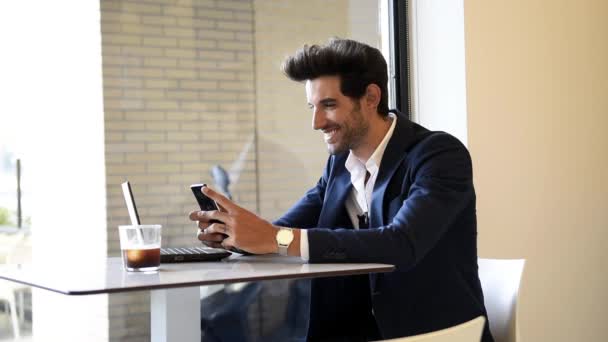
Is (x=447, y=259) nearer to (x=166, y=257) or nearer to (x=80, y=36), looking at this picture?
(x=166, y=257)

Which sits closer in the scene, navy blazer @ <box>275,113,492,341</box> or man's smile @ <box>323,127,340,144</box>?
navy blazer @ <box>275,113,492,341</box>

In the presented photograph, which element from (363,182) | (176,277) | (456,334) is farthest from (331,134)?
(456,334)

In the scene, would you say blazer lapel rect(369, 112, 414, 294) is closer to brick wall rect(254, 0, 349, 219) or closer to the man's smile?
the man's smile

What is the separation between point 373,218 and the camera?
2.31 metres

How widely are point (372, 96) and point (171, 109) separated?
98 centimetres

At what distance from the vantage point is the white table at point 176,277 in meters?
1.52

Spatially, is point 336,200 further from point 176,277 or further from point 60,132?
point 60,132

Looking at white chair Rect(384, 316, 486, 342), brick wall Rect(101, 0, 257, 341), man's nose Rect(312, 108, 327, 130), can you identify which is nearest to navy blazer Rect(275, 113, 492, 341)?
man's nose Rect(312, 108, 327, 130)

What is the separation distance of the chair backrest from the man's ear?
56 cm

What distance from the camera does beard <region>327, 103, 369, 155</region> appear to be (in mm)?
2432

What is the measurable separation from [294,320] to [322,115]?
1465 mm

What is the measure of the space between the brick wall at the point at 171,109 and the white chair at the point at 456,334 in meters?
2.03

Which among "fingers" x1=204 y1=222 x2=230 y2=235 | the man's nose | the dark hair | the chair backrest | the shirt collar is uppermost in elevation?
the dark hair

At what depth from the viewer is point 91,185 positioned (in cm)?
304
